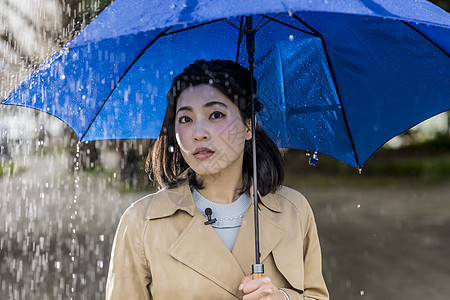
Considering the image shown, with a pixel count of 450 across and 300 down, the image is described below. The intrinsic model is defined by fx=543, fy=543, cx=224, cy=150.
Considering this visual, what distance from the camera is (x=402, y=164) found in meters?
19.6

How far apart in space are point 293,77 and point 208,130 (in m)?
0.81

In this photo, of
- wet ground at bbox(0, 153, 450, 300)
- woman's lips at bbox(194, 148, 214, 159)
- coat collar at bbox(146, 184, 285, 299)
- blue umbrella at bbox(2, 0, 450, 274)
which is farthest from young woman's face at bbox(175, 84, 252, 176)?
wet ground at bbox(0, 153, 450, 300)

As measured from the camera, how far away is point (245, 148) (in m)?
2.49

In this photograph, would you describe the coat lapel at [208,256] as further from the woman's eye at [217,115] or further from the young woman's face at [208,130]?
the woman's eye at [217,115]

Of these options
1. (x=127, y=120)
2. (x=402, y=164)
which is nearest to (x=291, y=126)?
(x=127, y=120)

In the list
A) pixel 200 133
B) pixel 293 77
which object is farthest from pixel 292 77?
pixel 200 133

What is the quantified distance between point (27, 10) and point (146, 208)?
461 inches

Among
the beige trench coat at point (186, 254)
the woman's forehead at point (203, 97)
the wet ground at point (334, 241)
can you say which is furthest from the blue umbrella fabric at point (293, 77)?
the wet ground at point (334, 241)

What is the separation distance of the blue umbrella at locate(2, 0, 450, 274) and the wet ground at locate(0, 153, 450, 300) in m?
2.99

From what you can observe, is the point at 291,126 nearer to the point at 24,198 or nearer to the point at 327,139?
the point at 327,139

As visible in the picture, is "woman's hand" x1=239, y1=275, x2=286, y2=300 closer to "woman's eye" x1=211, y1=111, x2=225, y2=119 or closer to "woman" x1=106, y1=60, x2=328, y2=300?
"woman" x1=106, y1=60, x2=328, y2=300

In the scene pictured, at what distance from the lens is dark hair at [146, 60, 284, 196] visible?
2266mm

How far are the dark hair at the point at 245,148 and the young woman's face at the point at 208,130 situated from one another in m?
0.05

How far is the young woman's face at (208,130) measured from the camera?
214 centimetres
